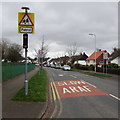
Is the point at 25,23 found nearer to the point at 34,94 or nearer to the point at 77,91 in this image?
the point at 34,94

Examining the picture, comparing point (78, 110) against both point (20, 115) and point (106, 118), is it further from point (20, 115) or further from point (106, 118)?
point (20, 115)

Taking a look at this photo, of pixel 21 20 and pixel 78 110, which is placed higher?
pixel 21 20

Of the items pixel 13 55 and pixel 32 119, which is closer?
pixel 32 119

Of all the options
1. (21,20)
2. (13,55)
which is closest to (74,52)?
(13,55)

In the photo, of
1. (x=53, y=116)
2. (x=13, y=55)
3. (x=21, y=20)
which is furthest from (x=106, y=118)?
(x=13, y=55)

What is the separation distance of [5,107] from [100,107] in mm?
3837

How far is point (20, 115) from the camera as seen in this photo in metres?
4.84

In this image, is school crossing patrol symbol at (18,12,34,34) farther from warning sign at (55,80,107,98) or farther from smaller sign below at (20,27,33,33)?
warning sign at (55,80,107,98)

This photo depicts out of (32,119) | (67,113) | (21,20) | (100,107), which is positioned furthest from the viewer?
(21,20)

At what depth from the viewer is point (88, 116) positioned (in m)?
5.07

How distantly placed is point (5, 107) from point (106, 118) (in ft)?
12.2

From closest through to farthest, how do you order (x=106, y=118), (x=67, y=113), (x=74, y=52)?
(x=106, y=118)
(x=67, y=113)
(x=74, y=52)

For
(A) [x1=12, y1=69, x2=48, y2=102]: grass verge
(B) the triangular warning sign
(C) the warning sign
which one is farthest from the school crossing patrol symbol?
(C) the warning sign

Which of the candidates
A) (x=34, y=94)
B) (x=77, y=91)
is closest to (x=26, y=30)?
(x=34, y=94)
